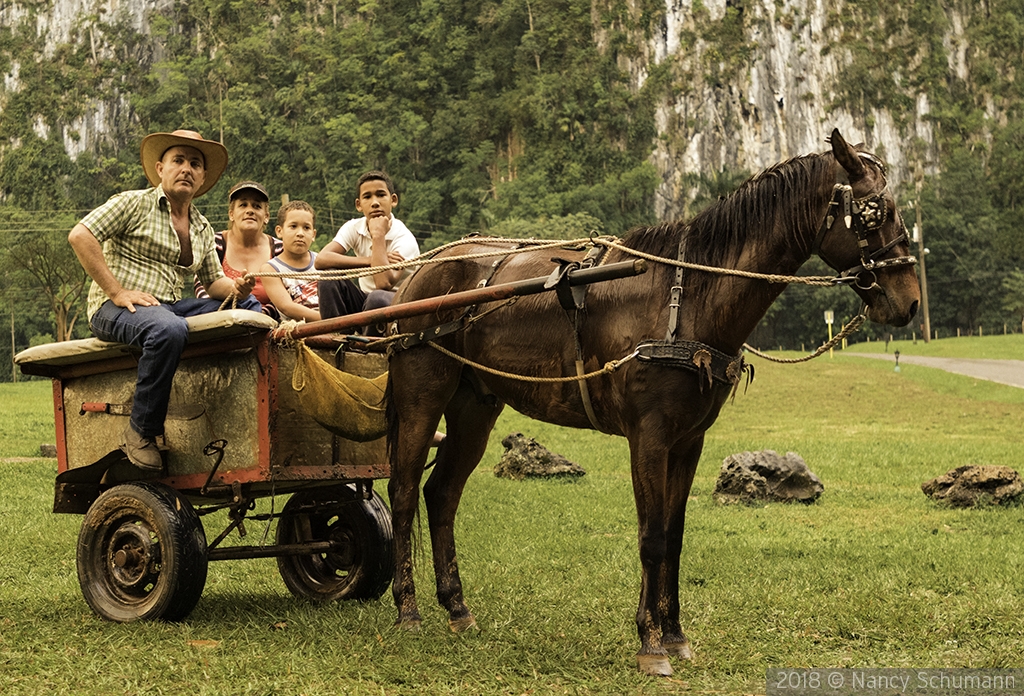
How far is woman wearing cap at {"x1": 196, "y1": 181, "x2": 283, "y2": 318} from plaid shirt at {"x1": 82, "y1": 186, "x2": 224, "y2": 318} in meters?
0.99

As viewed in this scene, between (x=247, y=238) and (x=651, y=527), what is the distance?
3.82 metres

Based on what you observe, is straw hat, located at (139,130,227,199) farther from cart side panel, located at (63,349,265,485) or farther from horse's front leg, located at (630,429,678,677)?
horse's front leg, located at (630,429,678,677)

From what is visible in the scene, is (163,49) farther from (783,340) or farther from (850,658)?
(850,658)

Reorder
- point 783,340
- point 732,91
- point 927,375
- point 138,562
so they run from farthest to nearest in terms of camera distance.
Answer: point 732,91 < point 783,340 < point 927,375 < point 138,562

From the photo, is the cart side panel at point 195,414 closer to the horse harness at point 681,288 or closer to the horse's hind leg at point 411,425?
the horse's hind leg at point 411,425

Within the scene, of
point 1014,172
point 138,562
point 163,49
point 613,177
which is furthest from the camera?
point 163,49

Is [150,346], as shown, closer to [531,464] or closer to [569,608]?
[569,608]

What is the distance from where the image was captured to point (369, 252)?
777cm

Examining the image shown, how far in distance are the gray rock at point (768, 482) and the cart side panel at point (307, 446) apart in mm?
7283

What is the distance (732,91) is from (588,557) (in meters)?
94.2

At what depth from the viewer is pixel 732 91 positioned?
→ 9788cm

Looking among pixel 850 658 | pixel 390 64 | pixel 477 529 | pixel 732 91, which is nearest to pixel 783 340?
pixel 732 91

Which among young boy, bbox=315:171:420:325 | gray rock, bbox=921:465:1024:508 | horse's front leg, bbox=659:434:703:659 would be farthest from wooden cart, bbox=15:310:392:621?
gray rock, bbox=921:465:1024:508

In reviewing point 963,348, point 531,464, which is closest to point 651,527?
point 531,464
